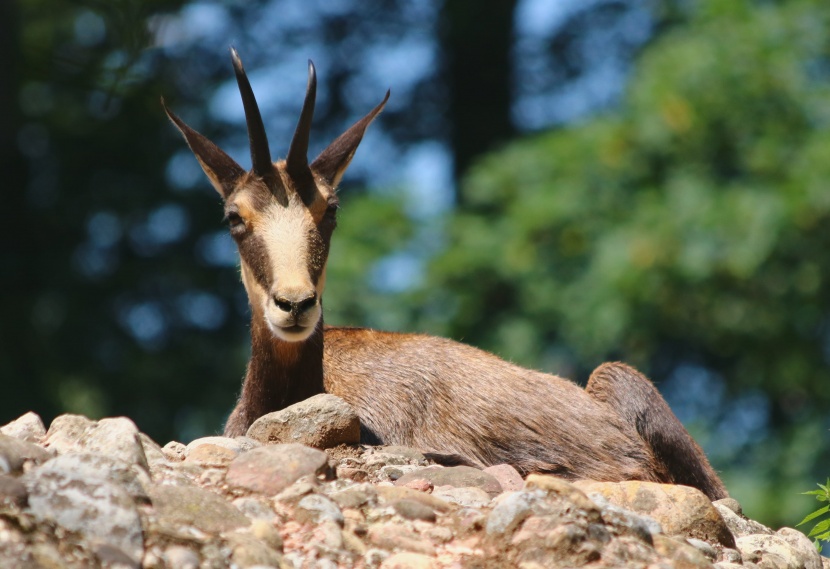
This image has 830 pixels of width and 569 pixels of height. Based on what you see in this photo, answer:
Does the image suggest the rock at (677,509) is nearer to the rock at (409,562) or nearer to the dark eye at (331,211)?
the rock at (409,562)

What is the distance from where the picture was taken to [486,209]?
25.3 m

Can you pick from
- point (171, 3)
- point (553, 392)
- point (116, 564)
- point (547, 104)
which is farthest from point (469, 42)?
point (116, 564)

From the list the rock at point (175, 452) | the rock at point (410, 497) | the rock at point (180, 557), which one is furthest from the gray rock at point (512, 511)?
the rock at point (175, 452)

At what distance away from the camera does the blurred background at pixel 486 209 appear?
21.0m

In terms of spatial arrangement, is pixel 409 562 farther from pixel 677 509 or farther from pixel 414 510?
pixel 677 509

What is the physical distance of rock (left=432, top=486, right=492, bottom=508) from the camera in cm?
623

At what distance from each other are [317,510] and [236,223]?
12.3 feet

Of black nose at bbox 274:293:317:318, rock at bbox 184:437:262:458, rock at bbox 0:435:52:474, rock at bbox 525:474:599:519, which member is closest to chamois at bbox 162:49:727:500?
black nose at bbox 274:293:317:318

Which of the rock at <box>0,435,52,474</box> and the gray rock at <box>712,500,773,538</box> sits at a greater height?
the gray rock at <box>712,500,773,538</box>

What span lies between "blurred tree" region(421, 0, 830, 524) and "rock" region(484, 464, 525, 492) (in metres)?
13.1

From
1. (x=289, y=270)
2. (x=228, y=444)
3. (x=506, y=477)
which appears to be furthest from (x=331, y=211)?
(x=228, y=444)

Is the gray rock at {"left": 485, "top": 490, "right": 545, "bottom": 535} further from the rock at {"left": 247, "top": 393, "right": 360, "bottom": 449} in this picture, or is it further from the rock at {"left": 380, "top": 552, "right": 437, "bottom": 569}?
the rock at {"left": 247, "top": 393, "right": 360, "bottom": 449}

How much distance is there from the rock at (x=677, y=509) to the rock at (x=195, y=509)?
1.81 m

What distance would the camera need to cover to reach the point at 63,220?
93.3ft
